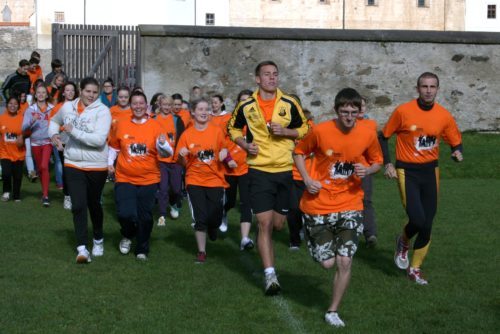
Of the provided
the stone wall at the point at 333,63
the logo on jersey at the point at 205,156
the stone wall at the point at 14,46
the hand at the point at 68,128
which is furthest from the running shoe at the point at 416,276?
the stone wall at the point at 14,46

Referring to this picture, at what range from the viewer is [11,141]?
15297 millimetres

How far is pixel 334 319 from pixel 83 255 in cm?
370

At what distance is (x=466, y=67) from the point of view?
23516 millimetres

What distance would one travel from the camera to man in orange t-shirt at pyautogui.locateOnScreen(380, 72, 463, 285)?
892 cm

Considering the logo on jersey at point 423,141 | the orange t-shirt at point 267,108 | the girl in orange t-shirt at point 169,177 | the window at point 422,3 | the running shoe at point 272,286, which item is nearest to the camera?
the running shoe at point 272,286

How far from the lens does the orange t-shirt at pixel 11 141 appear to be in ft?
50.2

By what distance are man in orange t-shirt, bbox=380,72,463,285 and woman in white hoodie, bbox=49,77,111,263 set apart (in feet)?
10.5

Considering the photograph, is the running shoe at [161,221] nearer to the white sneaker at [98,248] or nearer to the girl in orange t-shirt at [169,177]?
the girl in orange t-shirt at [169,177]

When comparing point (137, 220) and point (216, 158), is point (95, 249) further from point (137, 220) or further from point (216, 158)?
point (216, 158)

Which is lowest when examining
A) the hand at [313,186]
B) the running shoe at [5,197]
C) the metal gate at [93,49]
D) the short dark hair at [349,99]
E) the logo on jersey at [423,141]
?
the running shoe at [5,197]

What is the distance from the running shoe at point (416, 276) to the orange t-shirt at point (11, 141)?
27.9 feet

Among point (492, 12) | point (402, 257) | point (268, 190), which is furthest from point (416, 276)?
point (492, 12)

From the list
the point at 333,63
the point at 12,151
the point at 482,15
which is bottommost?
the point at 12,151

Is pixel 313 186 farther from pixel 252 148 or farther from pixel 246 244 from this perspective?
pixel 246 244
